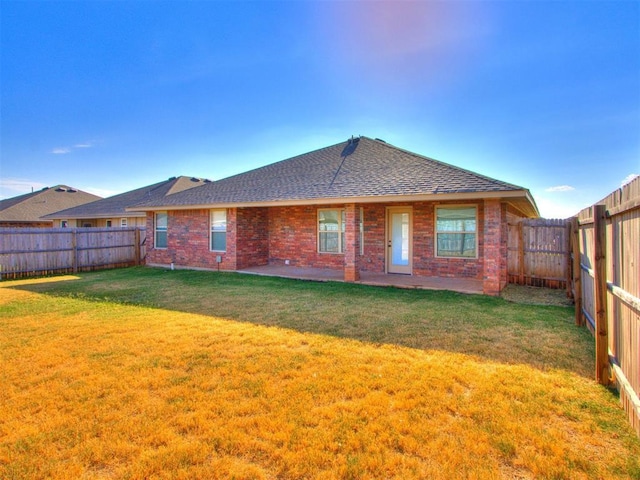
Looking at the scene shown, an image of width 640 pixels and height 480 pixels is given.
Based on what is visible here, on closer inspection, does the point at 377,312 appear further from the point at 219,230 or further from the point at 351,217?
the point at 219,230

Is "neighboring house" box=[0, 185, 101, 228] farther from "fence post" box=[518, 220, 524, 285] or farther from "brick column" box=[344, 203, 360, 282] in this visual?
"fence post" box=[518, 220, 524, 285]

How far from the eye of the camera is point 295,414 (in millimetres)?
3002

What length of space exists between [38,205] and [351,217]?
97.5 ft

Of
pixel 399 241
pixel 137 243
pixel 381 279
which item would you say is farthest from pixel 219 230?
pixel 399 241

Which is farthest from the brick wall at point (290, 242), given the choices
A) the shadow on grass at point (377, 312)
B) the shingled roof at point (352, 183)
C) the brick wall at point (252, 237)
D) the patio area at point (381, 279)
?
the shadow on grass at point (377, 312)

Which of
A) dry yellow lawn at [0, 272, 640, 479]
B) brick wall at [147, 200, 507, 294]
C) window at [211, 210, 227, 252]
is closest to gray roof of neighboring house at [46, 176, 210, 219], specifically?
brick wall at [147, 200, 507, 294]

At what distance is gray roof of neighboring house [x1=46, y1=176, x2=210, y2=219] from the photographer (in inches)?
827

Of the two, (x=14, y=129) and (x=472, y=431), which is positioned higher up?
(x=14, y=129)

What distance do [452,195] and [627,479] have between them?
6.84m

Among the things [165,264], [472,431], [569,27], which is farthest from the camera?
[165,264]

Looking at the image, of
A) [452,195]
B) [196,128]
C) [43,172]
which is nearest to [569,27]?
[452,195]

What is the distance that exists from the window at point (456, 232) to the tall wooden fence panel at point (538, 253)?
48.4 inches

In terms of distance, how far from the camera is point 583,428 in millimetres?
2783

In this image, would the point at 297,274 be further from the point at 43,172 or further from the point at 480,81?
the point at 43,172
